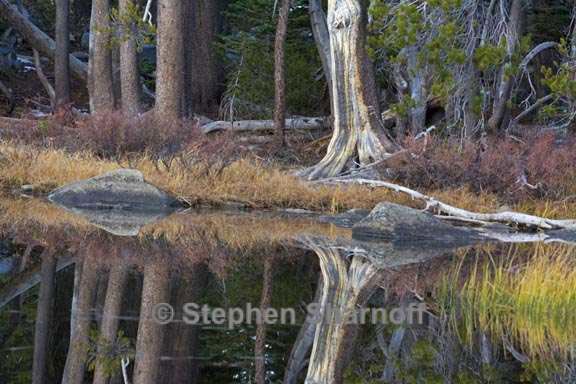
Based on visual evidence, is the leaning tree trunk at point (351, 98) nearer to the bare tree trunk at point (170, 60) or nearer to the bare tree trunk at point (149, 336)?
the bare tree trunk at point (170, 60)

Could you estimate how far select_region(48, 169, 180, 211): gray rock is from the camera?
19.2 meters

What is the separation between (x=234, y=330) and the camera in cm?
Result: 998

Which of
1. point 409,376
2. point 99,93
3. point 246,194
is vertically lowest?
point 409,376

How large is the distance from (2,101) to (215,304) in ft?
66.3

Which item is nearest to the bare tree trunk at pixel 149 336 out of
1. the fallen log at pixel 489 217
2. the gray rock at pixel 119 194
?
the fallen log at pixel 489 217

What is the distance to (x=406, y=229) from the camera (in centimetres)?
1650

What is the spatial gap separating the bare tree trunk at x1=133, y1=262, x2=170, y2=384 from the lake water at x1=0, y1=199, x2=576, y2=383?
2cm

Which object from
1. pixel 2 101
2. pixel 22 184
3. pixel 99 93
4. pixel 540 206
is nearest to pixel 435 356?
pixel 540 206

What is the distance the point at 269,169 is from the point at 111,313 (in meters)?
10.8

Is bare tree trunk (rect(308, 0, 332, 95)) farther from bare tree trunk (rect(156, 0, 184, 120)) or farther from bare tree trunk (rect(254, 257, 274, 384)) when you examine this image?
bare tree trunk (rect(254, 257, 274, 384))

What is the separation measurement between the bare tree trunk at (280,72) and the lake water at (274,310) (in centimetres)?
885

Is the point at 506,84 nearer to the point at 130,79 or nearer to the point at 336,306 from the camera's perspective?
the point at 130,79

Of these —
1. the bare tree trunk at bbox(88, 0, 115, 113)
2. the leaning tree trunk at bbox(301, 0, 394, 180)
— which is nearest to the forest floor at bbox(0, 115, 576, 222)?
the leaning tree trunk at bbox(301, 0, 394, 180)

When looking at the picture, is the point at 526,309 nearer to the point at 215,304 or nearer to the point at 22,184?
the point at 215,304
